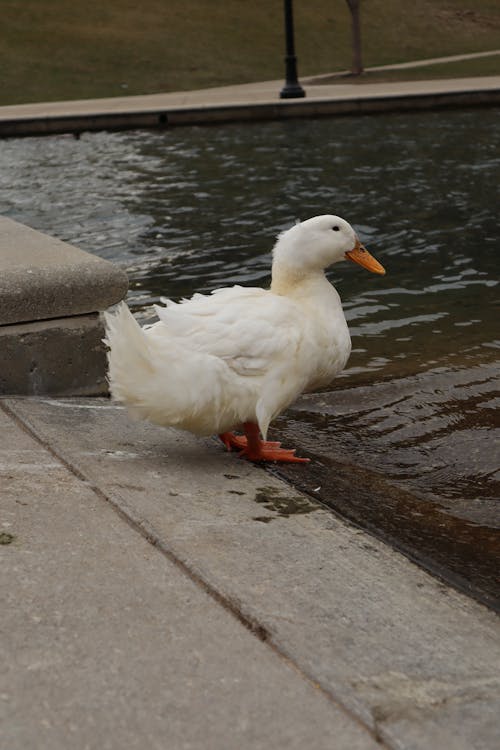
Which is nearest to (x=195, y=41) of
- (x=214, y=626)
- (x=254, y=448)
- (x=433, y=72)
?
(x=433, y=72)

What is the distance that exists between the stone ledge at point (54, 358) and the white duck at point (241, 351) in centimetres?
85

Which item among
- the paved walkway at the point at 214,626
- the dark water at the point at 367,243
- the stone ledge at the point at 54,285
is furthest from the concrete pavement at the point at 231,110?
the paved walkway at the point at 214,626

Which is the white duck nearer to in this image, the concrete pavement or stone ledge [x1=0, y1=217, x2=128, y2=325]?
stone ledge [x1=0, y1=217, x2=128, y2=325]

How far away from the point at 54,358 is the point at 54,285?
325 millimetres

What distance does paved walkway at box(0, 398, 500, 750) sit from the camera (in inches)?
89.9

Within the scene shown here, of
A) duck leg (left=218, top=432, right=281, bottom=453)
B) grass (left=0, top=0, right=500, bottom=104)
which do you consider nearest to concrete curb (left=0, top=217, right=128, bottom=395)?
duck leg (left=218, top=432, right=281, bottom=453)

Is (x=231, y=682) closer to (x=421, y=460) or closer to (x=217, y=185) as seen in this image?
(x=421, y=460)

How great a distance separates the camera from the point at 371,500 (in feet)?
13.9

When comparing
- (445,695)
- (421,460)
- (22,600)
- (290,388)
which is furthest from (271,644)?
(421,460)

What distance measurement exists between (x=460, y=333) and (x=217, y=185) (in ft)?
21.9

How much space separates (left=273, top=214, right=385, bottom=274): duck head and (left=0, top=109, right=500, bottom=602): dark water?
2.67 ft

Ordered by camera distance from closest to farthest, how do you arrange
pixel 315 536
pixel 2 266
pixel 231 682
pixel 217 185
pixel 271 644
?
pixel 231 682, pixel 271 644, pixel 315 536, pixel 2 266, pixel 217 185

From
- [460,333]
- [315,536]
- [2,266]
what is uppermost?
[2,266]

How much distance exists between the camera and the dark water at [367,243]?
492cm
